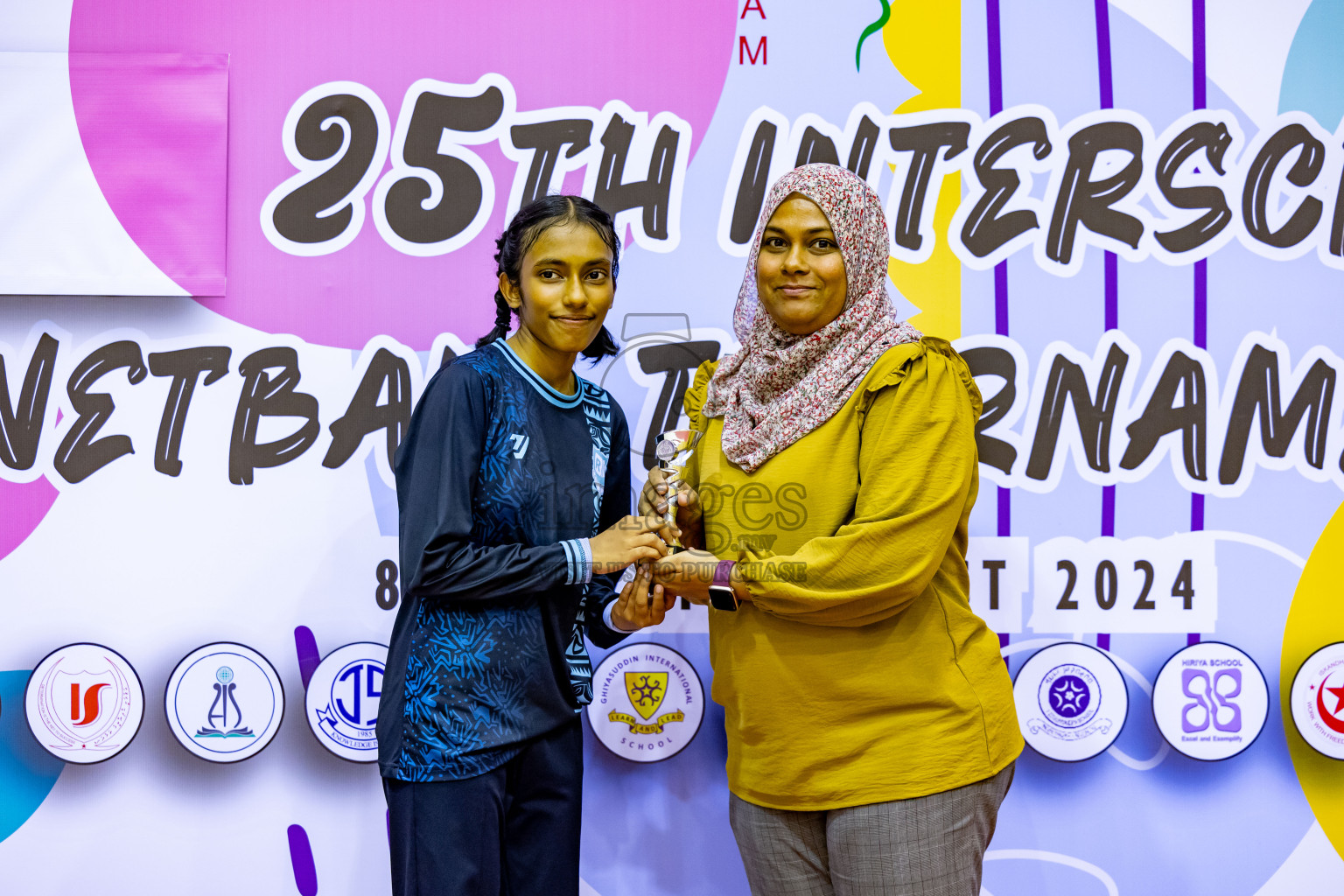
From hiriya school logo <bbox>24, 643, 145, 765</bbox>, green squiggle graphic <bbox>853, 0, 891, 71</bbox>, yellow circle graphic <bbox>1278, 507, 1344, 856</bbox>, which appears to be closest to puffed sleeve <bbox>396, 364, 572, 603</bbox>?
hiriya school logo <bbox>24, 643, 145, 765</bbox>

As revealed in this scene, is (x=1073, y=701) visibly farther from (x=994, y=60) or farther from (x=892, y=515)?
(x=994, y=60)

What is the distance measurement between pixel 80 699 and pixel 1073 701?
7.53 ft

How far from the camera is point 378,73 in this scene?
221 centimetres

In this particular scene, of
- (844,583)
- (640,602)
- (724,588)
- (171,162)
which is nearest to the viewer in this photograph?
(844,583)

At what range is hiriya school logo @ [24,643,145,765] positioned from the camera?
2193mm

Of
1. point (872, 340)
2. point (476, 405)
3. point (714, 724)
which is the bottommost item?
point (714, 724)

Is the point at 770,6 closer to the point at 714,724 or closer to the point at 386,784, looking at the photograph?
the point at 714,724

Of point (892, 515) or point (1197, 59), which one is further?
point (1197, 59)

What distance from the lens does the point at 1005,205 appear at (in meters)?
2.23

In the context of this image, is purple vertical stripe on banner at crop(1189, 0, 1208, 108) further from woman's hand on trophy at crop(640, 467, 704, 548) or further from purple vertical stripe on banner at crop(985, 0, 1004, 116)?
woman's hand on trophy at crop(640, 467, 704, 548)

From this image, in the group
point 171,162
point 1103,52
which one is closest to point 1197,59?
point 1103,52

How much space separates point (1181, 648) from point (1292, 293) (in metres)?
0.88

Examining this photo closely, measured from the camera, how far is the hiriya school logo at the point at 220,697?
220cm

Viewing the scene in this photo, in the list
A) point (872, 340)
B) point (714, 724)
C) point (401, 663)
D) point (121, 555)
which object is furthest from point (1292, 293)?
point (121, 555)
